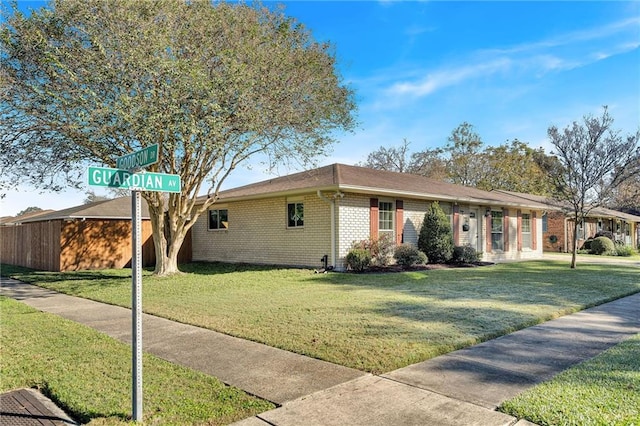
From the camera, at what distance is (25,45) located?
1064 cm

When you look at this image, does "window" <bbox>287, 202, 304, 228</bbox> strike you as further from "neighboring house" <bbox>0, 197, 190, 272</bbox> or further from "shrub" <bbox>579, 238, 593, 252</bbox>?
"shrub" <bbox>579, 238, 593, 252</bbox>

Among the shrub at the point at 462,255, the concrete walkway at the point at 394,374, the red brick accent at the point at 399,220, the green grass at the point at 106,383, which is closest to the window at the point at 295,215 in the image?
the red brick accent at the point at 399,220

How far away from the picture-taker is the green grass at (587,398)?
11.1 ft

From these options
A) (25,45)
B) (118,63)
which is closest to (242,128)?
(118,63)

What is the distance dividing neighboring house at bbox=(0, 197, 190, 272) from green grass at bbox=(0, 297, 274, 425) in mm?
12670

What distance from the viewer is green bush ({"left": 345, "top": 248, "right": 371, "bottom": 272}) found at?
14086 millimetres

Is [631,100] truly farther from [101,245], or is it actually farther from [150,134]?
[101,245]

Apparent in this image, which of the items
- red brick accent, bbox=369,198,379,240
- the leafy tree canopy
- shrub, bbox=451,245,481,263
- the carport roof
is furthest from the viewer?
the leafy tree canopy

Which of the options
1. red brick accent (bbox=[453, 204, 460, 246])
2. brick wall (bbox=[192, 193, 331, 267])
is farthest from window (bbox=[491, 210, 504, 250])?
brick wall (bbox=[192, 193, 331, 267])

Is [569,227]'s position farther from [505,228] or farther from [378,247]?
[378,247]

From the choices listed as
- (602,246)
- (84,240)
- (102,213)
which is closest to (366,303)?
(84,240)

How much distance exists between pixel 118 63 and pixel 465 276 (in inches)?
453

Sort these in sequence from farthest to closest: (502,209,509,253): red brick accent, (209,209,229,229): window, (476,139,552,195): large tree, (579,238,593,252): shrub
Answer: (476,139,552,195): large tree, (579,238,593,252): shrub, (502,209,509,253): red brick accent, (209,209,229,229): window

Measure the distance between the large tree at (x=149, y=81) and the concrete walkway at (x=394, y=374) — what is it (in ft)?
19.6
